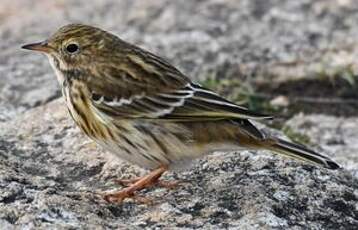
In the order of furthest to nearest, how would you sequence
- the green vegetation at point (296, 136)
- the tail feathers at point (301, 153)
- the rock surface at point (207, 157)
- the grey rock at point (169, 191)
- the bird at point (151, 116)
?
1. the green vegetation at point (296, 136)
2. the bird at point (151, 116)
3. the tail feathers at point (301, 153)
4. the rock surface at point (207, 157)
5. the grey rock at point (169, 191)

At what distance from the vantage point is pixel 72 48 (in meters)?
6.26

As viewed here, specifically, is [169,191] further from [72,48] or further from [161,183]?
[72,48]

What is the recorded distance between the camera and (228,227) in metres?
5.35

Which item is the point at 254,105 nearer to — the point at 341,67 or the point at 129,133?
the point at 341,67

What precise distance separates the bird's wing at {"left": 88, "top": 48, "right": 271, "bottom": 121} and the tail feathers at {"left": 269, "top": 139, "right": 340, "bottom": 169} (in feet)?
0.87

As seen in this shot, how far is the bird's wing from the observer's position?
5.85 meters

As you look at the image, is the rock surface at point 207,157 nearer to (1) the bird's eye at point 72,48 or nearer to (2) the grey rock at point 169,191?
(2) the grey rock at point 169,191

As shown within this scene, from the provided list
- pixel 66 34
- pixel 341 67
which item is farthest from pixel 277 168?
pixel 341 67

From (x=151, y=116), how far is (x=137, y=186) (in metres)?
0.43

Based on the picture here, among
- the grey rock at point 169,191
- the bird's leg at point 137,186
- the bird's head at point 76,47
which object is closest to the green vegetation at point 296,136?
the grey rock at point 169,191

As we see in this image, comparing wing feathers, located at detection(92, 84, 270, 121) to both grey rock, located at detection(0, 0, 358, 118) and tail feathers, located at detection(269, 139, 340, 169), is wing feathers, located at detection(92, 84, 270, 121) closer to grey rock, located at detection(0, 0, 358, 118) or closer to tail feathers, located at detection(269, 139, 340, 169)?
tail feathers, located at detection(269, 139, 340, 169)

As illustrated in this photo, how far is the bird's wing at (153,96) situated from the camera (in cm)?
585

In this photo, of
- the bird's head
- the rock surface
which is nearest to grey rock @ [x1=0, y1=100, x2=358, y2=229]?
the rock surface

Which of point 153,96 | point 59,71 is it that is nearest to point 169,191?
point 153,96
